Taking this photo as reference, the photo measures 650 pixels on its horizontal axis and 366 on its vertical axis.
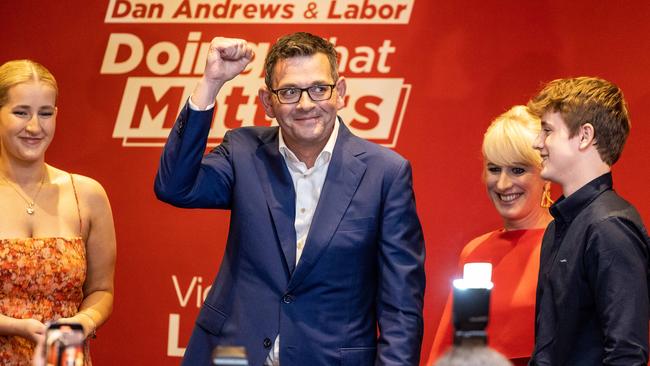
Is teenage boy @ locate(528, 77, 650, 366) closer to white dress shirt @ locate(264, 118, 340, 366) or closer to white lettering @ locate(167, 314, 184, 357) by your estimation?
white dress shirt @ locate(264, 118, 340, 366)

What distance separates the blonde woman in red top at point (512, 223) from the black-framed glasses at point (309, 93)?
2.32 ft

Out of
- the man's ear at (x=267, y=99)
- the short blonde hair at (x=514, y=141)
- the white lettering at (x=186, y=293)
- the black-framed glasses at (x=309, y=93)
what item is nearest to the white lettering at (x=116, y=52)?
the white lettering at (x=186, y=293)

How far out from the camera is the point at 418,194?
4594 mm

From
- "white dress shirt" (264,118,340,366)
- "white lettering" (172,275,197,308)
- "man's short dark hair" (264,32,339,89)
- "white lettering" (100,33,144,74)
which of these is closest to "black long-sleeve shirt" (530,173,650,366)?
"white dress shirt" (264,118,340,366)

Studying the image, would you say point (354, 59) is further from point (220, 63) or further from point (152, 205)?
point (220, 63)

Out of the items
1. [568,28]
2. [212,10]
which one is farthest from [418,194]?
[212,10]

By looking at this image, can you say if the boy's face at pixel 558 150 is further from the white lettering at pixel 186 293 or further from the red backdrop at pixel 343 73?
the white lettering at pixel 186 293

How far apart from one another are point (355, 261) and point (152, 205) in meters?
1.97

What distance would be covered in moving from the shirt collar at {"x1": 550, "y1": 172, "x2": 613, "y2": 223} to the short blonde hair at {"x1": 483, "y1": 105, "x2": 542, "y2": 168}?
0.64 meters

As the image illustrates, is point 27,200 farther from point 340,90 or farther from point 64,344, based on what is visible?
point 64,344

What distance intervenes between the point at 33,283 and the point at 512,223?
1.64 meters

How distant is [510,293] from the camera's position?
11.1ft

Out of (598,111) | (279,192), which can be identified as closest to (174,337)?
(279,192)

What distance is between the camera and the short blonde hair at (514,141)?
3.50 m
